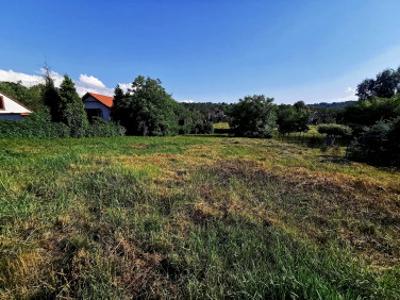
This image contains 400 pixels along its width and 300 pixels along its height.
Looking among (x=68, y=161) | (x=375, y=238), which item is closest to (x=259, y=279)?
(x=375, y=238)

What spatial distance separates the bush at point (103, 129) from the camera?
899 inches

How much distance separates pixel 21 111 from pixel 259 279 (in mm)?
33588

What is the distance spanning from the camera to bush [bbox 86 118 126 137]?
2283cm

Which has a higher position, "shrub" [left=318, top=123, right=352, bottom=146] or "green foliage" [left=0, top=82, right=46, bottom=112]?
"green foliage" [left=0, top=82, right=46, bottom=112]

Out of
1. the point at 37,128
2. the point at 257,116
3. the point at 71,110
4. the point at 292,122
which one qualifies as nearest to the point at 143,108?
the point at 71,110

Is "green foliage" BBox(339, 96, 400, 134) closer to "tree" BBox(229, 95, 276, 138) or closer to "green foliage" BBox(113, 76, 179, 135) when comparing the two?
"tree" BBox(229, 95, 276, 138)

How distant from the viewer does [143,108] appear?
2838 cm

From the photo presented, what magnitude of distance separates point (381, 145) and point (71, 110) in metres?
23.1

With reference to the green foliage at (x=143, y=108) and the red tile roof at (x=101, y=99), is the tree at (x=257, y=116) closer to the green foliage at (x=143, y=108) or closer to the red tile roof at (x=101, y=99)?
the green foliage at (x=143, y=108)

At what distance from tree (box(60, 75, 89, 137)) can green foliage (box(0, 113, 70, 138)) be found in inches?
31.9

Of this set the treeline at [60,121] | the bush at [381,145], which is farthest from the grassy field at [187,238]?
the treeline at [60,121]

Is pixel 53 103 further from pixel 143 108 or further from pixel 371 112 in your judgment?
pixel 371 112

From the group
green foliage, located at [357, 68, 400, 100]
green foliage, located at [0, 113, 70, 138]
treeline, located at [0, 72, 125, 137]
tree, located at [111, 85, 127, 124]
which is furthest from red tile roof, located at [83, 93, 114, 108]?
green foliage, located at [357, 68, 400, 100]

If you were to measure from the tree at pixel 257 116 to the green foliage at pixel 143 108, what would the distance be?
1398cm
